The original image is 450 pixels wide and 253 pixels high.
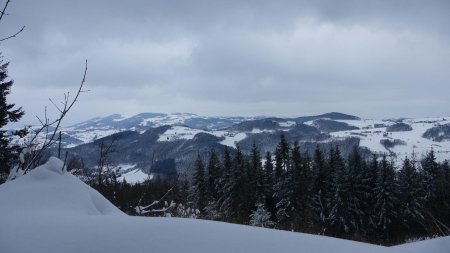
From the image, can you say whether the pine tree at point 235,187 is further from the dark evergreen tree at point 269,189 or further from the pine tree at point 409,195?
the pine tree at point 409,195

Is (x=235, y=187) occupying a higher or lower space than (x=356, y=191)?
higher

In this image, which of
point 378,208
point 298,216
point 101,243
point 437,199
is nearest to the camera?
point 101,243

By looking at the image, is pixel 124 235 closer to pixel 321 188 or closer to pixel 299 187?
pixel 299 187

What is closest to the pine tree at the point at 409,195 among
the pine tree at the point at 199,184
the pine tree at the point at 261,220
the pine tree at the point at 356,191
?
the pine tree at the point at 356,191

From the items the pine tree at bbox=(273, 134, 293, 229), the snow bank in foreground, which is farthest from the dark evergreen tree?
the snow bank in foreground

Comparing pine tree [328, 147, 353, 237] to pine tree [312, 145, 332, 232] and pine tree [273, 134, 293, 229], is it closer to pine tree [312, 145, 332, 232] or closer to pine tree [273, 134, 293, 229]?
pine tree [312, 145, 332, 232]

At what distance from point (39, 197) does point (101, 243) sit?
112 cm

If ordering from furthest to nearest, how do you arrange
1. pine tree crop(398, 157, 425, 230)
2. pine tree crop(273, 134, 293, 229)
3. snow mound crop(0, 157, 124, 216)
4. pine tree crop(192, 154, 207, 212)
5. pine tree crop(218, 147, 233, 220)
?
pine tree crop(192, 154, 207, 212) < pine tree crop(218, 147, 233, 220) < pine tree crop(398, 157, 425, 230) < pine tree crop(273, 134, 293, 229) < snow mound crop(0, 157, 124, 216)

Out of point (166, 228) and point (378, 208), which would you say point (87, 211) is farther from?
point (378, 208)

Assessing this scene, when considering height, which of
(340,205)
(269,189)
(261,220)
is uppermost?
(261,220)

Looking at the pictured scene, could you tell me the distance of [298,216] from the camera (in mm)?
31875

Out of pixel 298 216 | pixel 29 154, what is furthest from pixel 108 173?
pixel 298 216

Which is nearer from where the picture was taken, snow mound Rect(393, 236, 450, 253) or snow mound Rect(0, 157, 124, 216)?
snow mound Rect(0, 157, 124, 216)

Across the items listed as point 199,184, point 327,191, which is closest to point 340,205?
point 327,191
